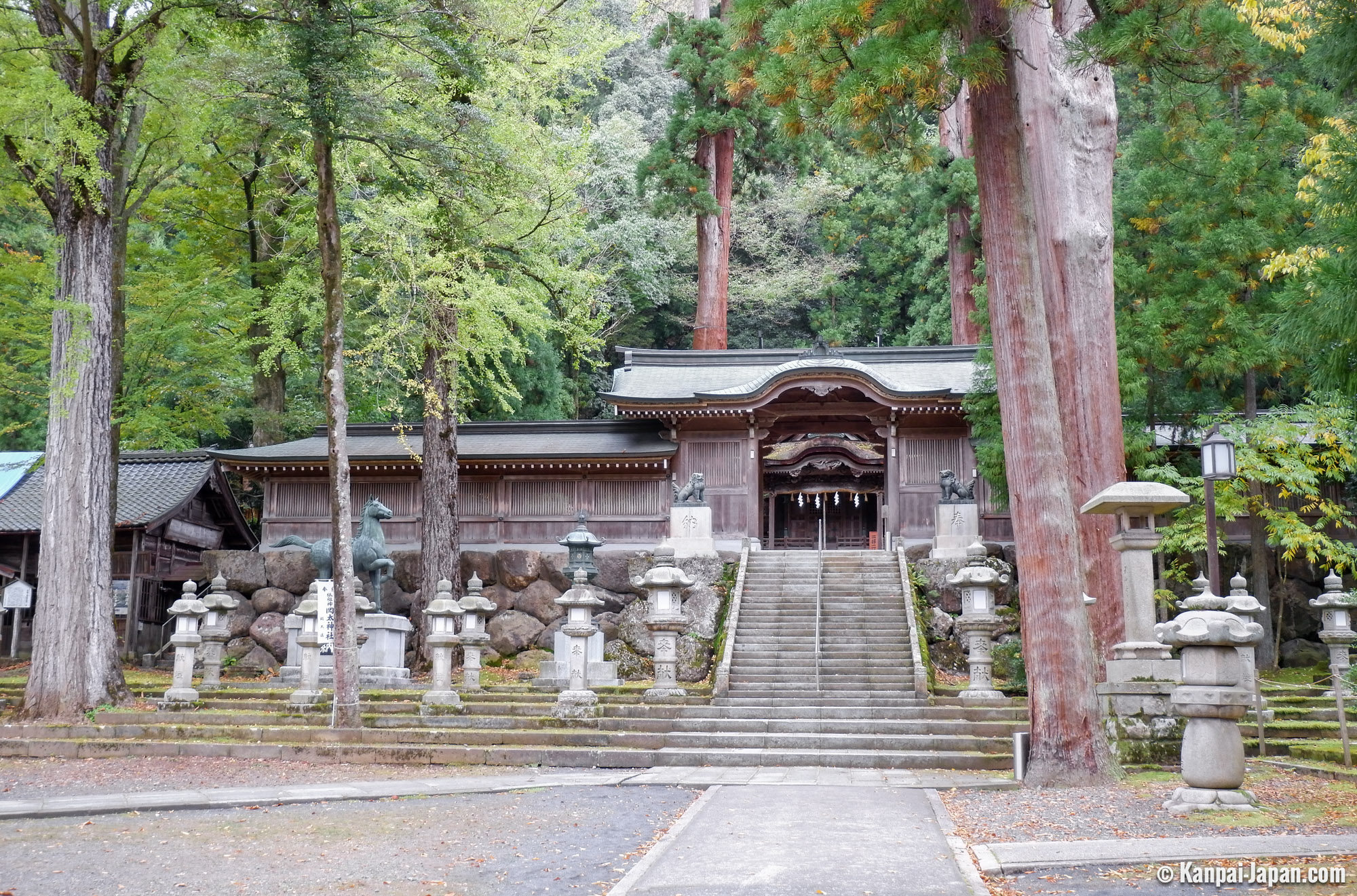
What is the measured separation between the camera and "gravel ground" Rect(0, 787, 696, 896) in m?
5.11

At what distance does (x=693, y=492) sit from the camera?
58.8ft

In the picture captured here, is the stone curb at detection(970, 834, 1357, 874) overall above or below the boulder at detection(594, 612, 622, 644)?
below

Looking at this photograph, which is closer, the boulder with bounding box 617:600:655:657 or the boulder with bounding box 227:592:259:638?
the boulder with bounding box 617:600:655:657

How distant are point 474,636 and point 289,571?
23.8 ft

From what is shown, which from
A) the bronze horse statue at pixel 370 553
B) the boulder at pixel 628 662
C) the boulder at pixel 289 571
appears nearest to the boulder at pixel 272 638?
the boulder at pixel 289 571

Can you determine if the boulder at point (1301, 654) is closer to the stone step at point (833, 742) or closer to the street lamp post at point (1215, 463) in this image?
the street lamp post at point (1215, 463)

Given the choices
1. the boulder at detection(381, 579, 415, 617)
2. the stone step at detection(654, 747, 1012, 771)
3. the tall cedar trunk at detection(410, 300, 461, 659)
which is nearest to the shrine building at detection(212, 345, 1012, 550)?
the boulder at detection(381, 579, 415, 617)

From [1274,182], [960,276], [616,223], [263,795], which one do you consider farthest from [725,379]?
[263,795]

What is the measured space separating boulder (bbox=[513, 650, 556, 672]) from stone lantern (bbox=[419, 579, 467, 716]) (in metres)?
5.39

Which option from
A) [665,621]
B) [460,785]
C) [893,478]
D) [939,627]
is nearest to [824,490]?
[893,478]

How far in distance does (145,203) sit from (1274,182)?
17428 millimetres

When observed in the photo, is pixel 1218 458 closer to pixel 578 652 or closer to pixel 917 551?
pixel 578 652

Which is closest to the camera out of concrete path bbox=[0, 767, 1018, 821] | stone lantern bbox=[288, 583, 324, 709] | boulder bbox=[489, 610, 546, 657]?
concrete path bbox=[0, 767, 1018, 821]

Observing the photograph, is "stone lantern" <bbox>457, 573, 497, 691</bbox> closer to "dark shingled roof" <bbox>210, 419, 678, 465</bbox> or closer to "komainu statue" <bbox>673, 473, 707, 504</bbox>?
"komainu statue" <bbox>673, 473, 707, 504</bbox>
